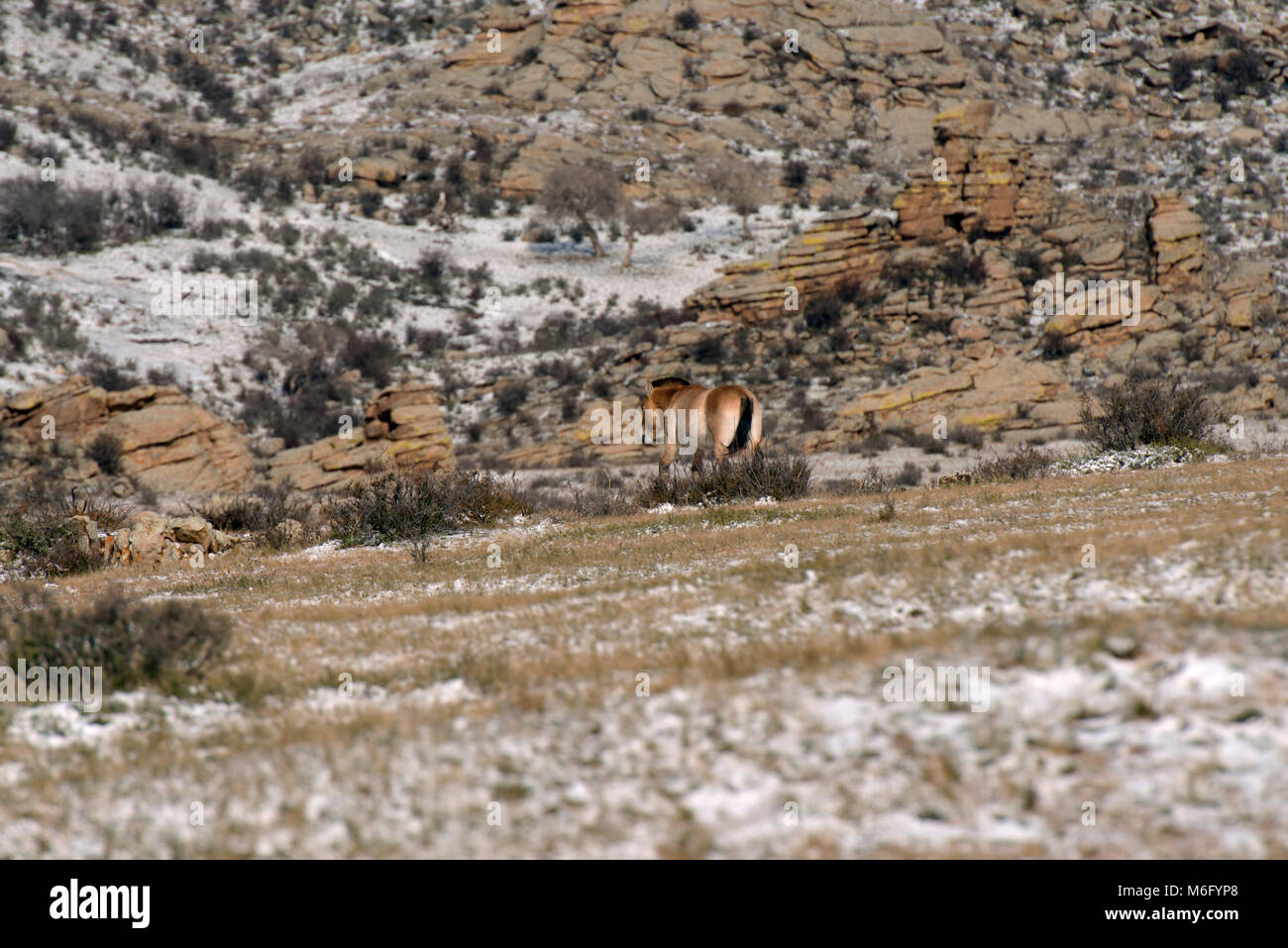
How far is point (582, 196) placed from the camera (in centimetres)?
5206

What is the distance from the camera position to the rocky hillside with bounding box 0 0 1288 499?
31875 mm

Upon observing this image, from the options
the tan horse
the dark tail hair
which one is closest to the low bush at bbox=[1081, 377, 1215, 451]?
the tan horse

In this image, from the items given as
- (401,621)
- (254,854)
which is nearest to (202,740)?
(254,854)

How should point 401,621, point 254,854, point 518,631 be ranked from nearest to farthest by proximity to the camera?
point 254,854, point 518,631, point 401,621

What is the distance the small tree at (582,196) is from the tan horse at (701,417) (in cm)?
3269

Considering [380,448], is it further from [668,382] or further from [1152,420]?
[1152,420]

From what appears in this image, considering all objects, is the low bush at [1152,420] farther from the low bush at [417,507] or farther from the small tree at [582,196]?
the small tree at [582,196]

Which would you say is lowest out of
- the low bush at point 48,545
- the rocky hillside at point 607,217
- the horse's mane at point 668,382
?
the low bush at point 48,545

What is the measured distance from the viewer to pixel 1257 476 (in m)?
13.7

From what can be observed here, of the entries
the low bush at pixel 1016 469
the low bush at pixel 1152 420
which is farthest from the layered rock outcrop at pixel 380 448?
the low bush at pixel 1152 420

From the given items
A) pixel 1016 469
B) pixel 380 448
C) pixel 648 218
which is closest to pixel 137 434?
pixel 380 448

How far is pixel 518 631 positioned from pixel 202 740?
263 cm

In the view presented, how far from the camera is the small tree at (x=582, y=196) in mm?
51500
